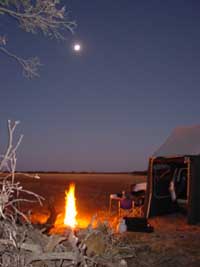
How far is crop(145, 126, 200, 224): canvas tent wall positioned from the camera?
30.6 ft

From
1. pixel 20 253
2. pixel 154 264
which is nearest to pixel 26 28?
pixel 20 253

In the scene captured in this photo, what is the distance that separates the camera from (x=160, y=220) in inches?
391

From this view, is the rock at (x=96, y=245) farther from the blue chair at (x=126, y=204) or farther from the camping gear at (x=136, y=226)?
the blue chair at (x=126, y=204)

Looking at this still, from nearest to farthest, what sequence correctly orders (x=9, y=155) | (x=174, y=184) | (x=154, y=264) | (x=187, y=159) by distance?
1. (x=9, y=155)
2. (x=154, y=264)
3. (x=187, y=159)
4. (x=174, y=184)

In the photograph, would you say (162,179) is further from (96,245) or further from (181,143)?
(96,245)

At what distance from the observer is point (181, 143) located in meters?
10.4

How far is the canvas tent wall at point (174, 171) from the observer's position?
30.6 feet

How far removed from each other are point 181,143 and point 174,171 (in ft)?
4.31

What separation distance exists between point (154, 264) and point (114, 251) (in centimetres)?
85

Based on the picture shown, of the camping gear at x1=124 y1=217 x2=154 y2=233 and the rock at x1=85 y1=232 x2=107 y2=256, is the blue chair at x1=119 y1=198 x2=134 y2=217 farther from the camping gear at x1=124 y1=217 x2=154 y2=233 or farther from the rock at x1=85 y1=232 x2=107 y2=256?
the rock at x1=85 y1=232 x2=107 y2=256

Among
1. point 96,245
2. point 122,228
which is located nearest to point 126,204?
point 122,228

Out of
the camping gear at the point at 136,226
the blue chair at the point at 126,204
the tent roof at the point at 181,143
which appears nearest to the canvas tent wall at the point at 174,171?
the tent roof at the point at 181,143

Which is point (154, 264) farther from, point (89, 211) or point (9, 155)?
point (89, 211)

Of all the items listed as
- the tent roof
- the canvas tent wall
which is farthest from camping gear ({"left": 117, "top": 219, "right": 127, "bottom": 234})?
the tent roof
